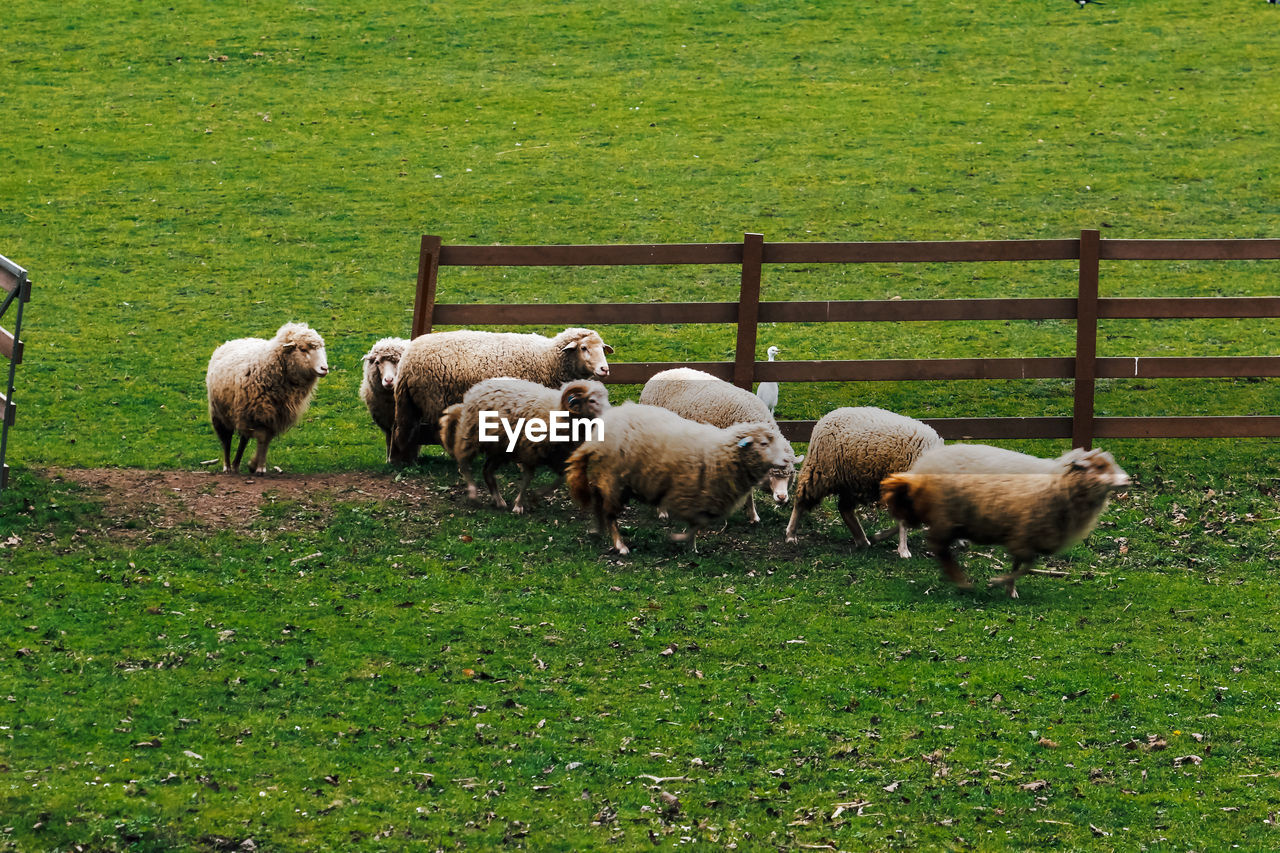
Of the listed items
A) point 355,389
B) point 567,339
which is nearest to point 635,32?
point 355,389

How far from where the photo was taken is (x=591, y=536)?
34.7ft

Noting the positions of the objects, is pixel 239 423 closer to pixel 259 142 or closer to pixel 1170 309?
pixel 1170 309

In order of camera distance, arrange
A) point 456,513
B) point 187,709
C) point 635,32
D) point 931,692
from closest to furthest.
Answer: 1. point 187,709
2. point 931,692
3. point 456,513
4. point 635,32

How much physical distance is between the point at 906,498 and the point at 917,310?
118 inches

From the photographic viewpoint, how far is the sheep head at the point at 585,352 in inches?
470

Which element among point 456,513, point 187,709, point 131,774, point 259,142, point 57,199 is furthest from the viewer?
point 259,142

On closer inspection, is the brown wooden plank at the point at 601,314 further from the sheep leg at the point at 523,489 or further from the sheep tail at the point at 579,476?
the sheep tail at the point at 579,476

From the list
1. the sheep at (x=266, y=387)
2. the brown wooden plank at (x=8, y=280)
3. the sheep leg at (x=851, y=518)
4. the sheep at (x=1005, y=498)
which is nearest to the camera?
the sheep at (x=1005, y=498)

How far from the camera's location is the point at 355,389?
1494 centimetres

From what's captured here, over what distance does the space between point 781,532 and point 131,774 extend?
18.1 ft

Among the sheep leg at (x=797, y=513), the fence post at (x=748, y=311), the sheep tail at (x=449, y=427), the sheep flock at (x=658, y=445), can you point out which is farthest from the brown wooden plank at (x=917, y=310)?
the sheep tail at (x=449, y=427)

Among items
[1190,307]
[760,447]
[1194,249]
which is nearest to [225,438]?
[760,447]

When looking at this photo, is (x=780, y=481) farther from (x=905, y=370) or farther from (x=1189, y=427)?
(x=1189, y=427)

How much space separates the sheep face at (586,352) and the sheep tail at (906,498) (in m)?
3.01
